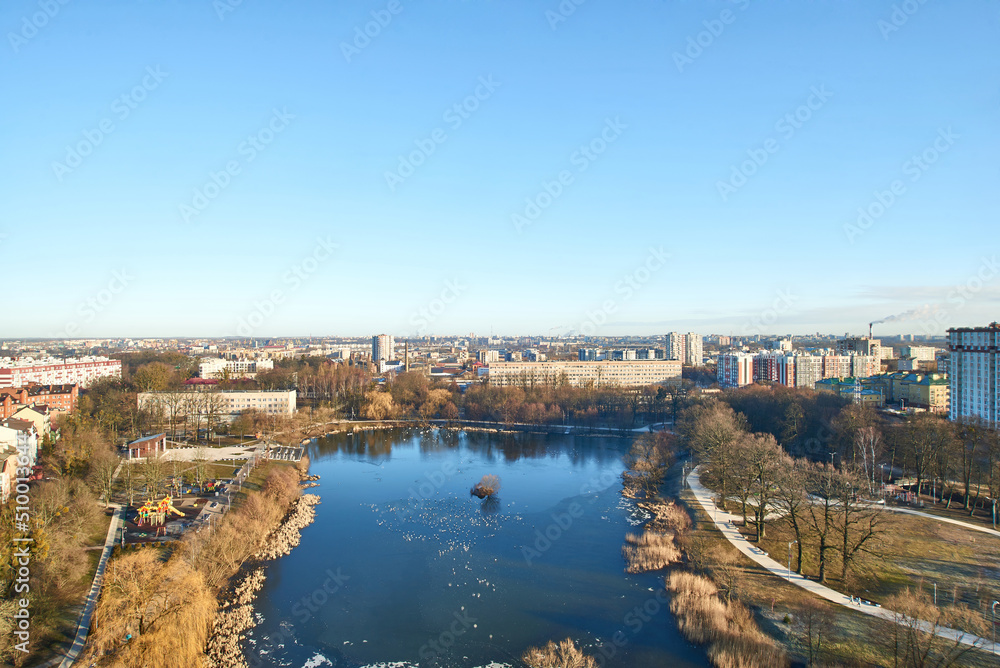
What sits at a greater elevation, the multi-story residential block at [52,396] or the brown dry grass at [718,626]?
the multi-story residential block at [52,396]

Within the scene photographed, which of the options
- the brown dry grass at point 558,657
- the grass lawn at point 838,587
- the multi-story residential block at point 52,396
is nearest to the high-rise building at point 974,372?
the grass lawn at point 838,587

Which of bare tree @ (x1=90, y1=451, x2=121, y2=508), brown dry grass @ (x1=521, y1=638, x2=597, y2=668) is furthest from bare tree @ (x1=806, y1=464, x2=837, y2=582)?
bare tree @ (x1=90, y1=451, x2=121, y2=508)

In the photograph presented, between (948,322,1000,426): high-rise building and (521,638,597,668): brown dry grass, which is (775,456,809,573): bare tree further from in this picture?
(948,322,1000,426): high-rise building

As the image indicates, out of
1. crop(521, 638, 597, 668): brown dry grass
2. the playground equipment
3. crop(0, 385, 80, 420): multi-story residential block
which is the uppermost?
crop(0, 385, 80, 420): multi-story residential block

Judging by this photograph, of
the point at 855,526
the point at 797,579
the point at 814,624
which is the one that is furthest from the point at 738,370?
the point at 814,624

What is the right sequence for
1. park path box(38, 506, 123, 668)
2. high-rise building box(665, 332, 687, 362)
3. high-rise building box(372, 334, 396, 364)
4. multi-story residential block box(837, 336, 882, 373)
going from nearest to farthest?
park path box(38, 506, 123, 668)
multi-story residential block box(837, 336, 882, 373)
high-rise building box(665, 332, 687, 362)
high-rise building box(372, 334, 396, 364)

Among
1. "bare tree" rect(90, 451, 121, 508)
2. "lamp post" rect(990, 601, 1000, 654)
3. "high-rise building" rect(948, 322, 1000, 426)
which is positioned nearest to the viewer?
"lamp post" rect(990, 601, 1000, 654)

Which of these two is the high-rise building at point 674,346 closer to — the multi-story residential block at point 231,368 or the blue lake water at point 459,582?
the multi-story residential block at point 231,368
